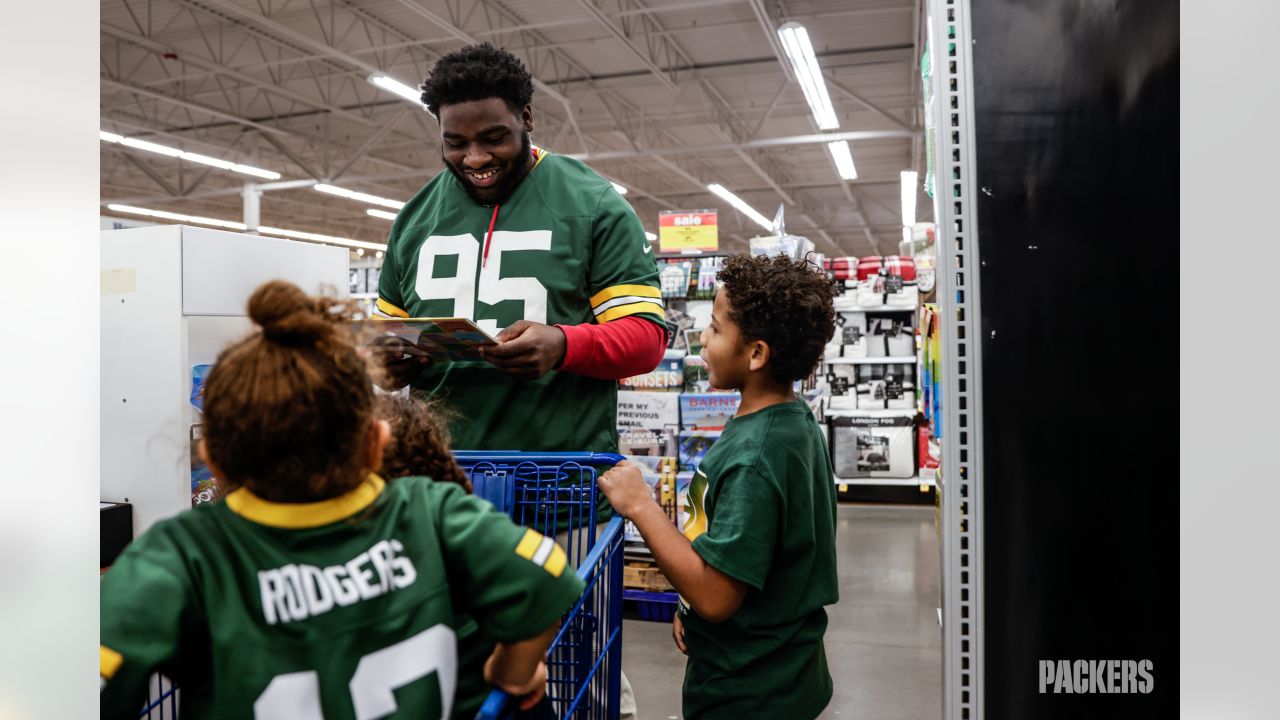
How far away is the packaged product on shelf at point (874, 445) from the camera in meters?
7.58

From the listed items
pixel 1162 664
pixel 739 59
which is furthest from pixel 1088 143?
pixel 739 59

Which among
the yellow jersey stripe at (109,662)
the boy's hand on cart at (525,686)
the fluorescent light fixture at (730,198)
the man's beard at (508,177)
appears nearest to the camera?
the yellow jersey stripe at (109,662)

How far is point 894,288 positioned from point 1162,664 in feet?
20.5

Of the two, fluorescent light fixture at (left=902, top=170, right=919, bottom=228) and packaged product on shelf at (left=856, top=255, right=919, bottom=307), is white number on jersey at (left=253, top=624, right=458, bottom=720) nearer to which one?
packaged product on shelf at (left=856, top=255, right=919, bottom=307)

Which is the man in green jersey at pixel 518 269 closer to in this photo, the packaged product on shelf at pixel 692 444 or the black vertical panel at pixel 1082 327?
the black vertical panel at pixel 1082 327

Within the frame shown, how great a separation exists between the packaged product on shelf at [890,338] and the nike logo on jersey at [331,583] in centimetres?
727

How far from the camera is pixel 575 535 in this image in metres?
1.60

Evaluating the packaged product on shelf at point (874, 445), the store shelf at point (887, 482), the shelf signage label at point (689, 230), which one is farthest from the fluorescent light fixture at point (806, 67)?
the store shelf at point (887, 482)

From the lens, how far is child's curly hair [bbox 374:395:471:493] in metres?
1.14

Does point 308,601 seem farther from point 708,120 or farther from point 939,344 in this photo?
point 708,120

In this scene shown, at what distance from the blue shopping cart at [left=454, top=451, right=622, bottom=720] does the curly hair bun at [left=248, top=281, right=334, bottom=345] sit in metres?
0.59

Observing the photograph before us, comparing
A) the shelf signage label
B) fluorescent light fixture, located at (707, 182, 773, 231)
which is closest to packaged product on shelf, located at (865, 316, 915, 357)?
the shelf signage label

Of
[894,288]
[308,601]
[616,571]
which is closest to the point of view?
[308,601]
